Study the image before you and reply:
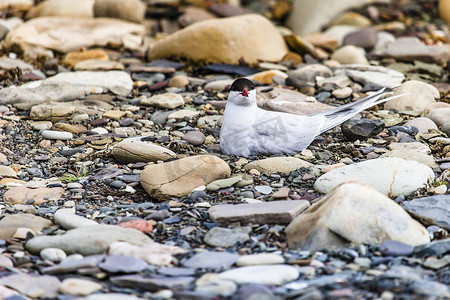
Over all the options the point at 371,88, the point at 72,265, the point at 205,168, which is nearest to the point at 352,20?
the point at 371,88

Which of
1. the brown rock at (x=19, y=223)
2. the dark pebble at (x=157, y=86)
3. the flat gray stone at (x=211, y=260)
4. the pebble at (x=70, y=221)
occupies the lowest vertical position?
the dark pebble at (x=157, y=86)

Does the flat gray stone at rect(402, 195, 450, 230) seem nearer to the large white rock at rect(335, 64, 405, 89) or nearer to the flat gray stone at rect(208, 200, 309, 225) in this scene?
the flat gray stone at rect(208, 200, 309, 225)

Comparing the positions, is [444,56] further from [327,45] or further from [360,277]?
[360,277]

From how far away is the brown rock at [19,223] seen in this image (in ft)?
13.3

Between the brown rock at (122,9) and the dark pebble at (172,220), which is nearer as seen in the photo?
the dark pebble at (172,220)

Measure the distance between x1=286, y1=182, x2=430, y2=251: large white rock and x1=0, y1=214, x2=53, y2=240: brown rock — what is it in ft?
5.71

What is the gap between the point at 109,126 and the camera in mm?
6371

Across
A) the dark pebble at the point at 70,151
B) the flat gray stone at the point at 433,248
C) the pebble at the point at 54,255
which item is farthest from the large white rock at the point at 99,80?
the flat gray stone at the point at 433,248

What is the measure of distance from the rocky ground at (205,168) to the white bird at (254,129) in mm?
140

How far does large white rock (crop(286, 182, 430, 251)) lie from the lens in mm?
3697

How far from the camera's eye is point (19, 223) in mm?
4133

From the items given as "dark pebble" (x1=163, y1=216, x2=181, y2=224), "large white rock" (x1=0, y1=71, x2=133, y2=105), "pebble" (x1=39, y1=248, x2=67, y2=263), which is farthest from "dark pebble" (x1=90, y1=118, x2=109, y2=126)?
"pebble" (x1=39, y1=248, x2=67, y2=263)

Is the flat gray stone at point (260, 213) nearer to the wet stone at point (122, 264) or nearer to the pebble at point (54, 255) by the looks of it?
the wet stone at point (122, 264)

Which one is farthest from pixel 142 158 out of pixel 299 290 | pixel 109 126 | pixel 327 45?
pixel 327 45
